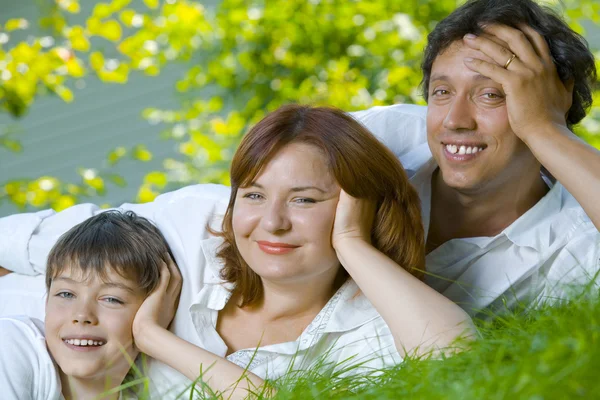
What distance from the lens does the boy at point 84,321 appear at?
2.84 metres

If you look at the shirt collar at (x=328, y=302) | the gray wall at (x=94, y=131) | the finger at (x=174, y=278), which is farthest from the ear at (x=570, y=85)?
the gray wall at (x=94, y=131)

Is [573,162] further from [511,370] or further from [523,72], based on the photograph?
[511,370]

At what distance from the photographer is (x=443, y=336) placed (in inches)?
101

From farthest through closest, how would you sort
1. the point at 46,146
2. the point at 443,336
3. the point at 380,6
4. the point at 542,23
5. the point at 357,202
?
the point at 46,146, the point at 380,6, the point at 542,23, the point at 357,202, the point at 443,336

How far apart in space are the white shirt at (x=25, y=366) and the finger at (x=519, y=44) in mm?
1933

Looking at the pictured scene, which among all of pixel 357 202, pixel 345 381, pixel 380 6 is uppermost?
pixel 380 6

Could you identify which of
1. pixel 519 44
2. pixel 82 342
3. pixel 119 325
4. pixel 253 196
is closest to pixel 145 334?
pixel 119 325

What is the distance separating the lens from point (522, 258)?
3115mm

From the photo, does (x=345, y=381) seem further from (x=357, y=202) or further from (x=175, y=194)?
(x=175, y=194)

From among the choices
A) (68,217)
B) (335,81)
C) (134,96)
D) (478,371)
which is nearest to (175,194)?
(68,217)

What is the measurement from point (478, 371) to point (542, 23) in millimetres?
1703

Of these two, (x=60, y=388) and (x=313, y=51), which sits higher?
(x=313, y=51)

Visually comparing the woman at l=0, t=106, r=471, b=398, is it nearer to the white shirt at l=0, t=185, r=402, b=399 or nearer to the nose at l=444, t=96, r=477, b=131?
the white shirt at l=0, t=185, r=402, b=399

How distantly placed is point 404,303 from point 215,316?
2.48ft
